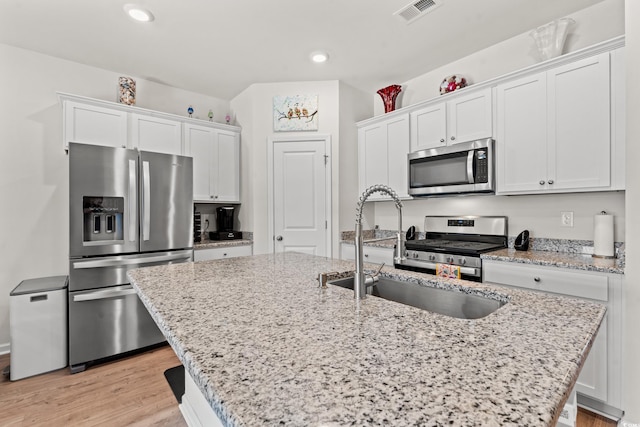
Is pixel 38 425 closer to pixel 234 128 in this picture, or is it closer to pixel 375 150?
pixel 234 128

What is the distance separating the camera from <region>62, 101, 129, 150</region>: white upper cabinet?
277 cm

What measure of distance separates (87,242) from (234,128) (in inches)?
78.7

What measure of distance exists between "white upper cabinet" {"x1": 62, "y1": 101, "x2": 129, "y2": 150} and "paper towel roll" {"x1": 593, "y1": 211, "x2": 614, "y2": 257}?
13.2ft

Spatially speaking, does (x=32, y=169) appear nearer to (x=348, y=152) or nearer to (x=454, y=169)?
(x=348, y=152)

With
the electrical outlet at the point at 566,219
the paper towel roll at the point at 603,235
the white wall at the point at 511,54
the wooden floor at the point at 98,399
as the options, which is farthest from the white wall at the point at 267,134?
the paper towel roll at the point at 603,235

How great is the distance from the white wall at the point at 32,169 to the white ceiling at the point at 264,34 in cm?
20

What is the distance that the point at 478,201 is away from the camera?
2916 millimetres

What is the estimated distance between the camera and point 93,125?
114 inches

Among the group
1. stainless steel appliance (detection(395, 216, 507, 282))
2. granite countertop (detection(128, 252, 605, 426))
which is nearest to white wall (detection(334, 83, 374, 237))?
stainless steel appliance (detection(395, 216, 507, 282))

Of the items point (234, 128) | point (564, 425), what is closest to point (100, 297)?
point (234, 128)

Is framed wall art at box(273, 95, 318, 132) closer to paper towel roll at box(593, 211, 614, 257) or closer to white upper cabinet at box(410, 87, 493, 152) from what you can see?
white upper cabinet at box(410, 87, 493, 152)

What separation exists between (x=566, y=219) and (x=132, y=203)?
3.52m

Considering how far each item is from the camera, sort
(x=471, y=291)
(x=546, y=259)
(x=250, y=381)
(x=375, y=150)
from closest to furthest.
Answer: (x=250, y=381) → (x=471, y=291) → (x=546, y=259) → (x=375, y=150)

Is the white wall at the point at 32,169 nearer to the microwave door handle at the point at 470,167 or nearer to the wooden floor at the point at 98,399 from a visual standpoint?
the wooden floor at the point at 98,399
